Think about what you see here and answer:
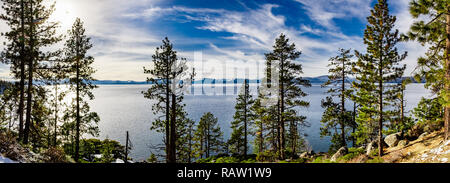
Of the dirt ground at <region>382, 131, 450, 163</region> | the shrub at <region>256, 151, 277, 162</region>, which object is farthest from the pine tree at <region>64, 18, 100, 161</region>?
the dirt ground at <region>382, 131, 450, 163</region>

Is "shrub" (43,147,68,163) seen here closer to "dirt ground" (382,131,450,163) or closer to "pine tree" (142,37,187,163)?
"pine tree" (142,37,187,163)

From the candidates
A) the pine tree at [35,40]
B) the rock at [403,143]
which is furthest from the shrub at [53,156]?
the rock at [403,143]

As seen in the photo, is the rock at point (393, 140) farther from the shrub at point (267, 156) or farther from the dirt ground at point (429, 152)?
the shrub at point (267, 156)

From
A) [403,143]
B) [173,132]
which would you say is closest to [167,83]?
[173,132]

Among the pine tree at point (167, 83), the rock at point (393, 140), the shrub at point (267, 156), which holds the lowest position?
the shrub at point (267, 156)

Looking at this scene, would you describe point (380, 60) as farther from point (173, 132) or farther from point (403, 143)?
point (173, 132)

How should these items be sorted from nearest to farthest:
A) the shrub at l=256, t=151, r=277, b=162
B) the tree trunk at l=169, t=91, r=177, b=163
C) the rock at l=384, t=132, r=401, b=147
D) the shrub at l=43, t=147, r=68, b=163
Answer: the shrub at l=43, t=147, r=68, b=163 → the tree trunk at l=169, t=91, r=177, b=163 → the rock at l=384, t=132, r=401, b=147 → the shrub at l=256, t=151, r=277, b=162

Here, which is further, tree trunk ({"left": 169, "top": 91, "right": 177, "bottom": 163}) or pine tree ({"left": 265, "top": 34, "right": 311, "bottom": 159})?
pine tree ({"left": 265, "top": 34, "right": 311, "bottom": 159})

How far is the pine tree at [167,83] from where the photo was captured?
48.5ft

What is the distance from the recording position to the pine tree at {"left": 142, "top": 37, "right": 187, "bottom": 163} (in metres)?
14.8
